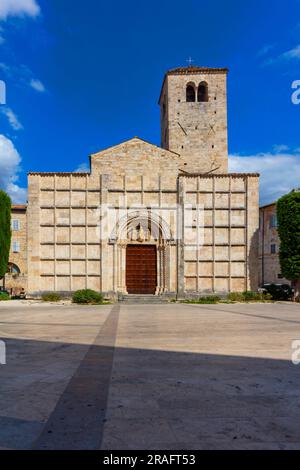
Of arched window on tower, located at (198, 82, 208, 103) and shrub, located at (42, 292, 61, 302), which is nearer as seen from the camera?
shrub, located at (42, 292, 61, 302)

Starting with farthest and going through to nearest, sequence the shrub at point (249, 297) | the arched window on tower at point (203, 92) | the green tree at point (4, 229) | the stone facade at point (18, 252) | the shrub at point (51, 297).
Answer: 1. the stone facade at point (18, 252)
2. the arched window on tower at point (203, 92)
3. the green tree at point (4, 229)
4. the shrub at point (249, 297)
5. the shrub at point (51, 297)

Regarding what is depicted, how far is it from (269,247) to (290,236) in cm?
2114

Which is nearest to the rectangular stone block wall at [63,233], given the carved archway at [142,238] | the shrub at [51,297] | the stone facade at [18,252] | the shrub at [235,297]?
the shrub at [51,297]

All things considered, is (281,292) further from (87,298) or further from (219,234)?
(87,298)

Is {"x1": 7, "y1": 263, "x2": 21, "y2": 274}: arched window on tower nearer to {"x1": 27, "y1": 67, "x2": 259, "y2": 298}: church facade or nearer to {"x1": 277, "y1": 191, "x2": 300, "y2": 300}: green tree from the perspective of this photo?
{"x1": 27, "y1": 67, "x2": 259, "y2": 298}: church facade

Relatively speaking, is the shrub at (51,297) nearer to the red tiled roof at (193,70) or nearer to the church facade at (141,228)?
the church facade at (141,228)

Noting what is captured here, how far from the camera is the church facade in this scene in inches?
1006

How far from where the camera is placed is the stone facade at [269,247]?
43375 mm

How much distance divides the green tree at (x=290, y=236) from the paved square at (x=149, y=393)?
16066 mm

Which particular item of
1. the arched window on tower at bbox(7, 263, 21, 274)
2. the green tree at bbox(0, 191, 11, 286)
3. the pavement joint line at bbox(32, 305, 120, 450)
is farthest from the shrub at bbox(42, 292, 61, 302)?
the pavement joint line at bbox(32, 305, 120, 450)

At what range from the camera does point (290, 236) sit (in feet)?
79.7

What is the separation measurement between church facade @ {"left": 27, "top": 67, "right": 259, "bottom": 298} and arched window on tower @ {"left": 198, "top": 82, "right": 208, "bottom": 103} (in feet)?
30.7
